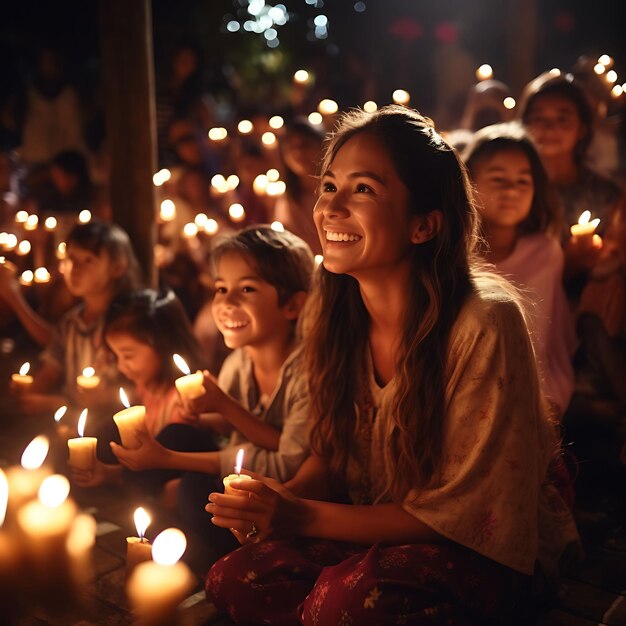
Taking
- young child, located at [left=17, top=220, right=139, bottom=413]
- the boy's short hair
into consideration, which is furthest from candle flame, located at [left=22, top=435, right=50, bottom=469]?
young child, located at [left=17, top=220, right=139, bottom=413]

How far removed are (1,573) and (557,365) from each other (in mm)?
2506

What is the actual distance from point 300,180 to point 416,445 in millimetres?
3415

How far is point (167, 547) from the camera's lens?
2559 mm

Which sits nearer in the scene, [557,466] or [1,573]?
[557,466]

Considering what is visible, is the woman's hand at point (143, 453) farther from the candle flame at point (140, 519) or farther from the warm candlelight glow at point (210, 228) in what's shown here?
the warm candlelight glow at point (210, 228)

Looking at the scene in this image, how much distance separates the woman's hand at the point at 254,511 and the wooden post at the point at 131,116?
2.62 meters

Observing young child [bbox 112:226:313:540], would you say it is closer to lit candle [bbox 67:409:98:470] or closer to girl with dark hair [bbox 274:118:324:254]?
lit candle [bbox 67:409:98:470]

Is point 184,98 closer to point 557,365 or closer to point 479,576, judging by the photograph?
point 557,365

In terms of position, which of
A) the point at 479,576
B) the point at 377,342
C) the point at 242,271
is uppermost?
the point at 242,271

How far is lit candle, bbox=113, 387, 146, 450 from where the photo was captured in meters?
2.70

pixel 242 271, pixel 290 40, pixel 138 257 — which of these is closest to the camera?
pixel 242 271

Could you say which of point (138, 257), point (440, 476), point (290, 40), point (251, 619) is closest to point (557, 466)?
point (440, 476)

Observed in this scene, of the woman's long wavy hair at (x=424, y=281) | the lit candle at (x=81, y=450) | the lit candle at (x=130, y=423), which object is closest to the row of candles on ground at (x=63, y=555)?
the lit candle at (x=81, y=450)

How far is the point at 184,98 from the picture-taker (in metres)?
7.54
